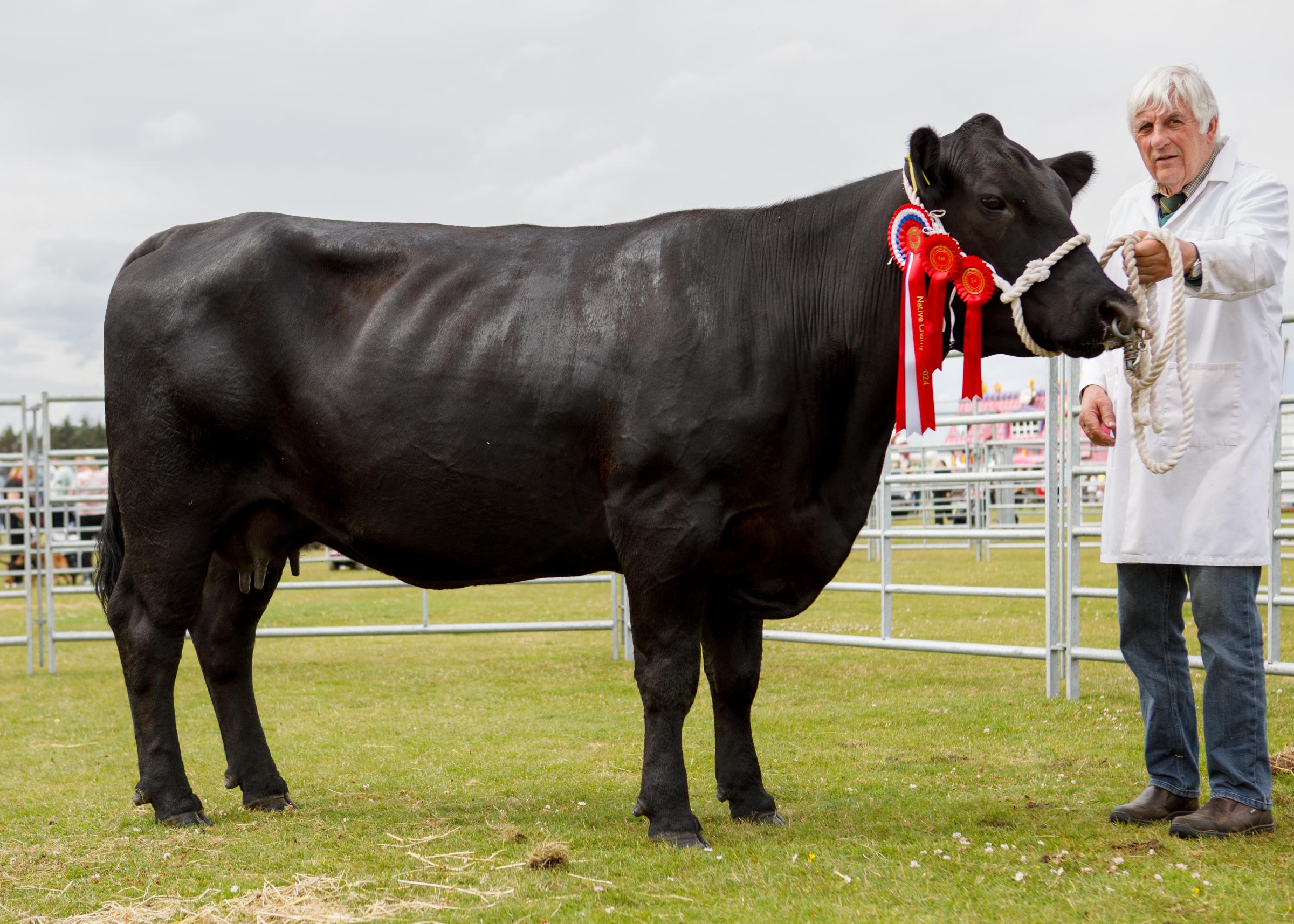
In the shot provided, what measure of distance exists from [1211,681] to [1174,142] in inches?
68.5

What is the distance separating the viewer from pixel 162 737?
4.43m

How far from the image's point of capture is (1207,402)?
3854 mm

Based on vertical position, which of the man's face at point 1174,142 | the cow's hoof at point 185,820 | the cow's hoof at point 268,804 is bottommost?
the cow's hoof at point 268,804

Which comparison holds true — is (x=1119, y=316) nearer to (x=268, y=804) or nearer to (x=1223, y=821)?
(x=1223, y=821)

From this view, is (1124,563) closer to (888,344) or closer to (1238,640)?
(1238,640)

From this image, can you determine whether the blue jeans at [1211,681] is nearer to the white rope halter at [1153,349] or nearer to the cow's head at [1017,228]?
the white rope halter at [1153,349]

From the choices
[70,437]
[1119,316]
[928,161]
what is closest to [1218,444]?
[1119,316]

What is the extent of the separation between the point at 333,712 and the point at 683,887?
435 cm

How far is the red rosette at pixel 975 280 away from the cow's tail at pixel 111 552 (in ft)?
11.1

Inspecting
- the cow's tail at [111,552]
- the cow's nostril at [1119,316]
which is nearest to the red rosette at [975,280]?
the cow's nostril at [1119,316]

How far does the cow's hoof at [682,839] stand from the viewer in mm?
3807

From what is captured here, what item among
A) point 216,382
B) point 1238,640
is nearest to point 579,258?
point 216,382

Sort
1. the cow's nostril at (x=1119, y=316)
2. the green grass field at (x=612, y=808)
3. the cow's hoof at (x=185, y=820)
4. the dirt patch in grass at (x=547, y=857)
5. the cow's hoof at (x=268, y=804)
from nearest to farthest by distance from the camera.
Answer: the green grass field at (x=612, y=808)
the cow's nostril at (x=1119, y=316)
the dirt patch in grass at (x=547, y=857)
the cow's hoof at (x=185, y=820)
the cow's hoof at (x=268, y=804)

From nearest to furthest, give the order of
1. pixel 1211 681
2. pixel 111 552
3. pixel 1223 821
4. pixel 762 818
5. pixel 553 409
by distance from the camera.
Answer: pixel 1223 821, pixel 1211 681, pixel 553 409, pixel 762 818, pixel 111 552
